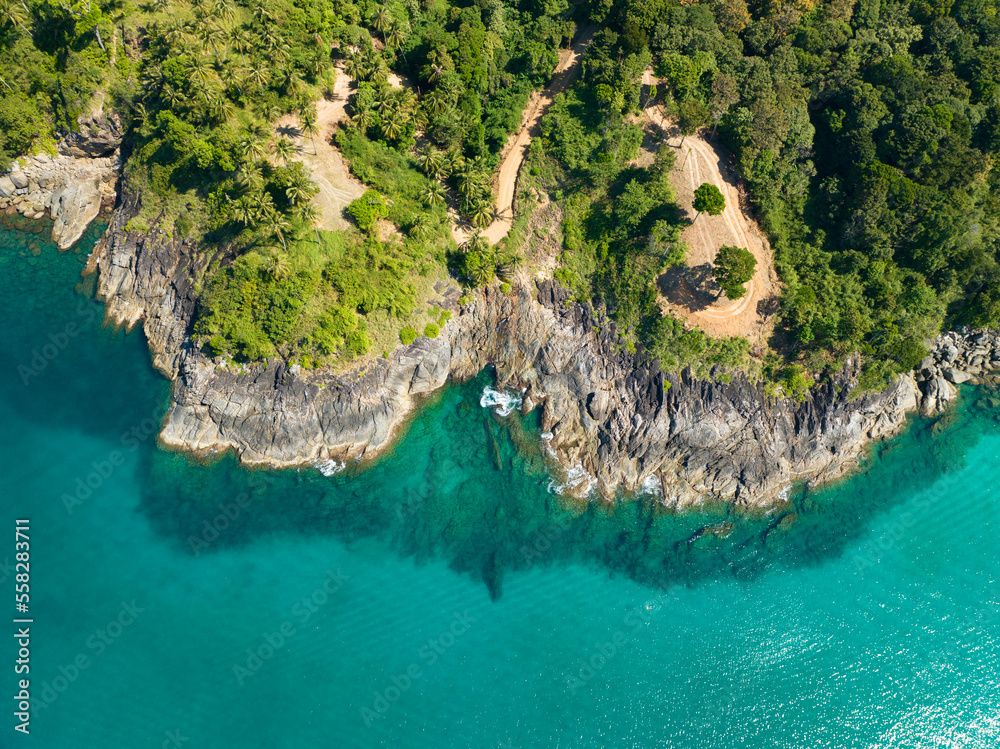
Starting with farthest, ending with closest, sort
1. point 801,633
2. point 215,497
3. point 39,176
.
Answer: point 39,176
point 215,497
point 801,633

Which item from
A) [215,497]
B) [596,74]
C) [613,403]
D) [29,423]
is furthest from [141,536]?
[596,74]

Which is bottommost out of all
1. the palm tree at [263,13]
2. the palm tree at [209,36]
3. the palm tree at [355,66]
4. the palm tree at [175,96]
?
the palm tree at [175,96]

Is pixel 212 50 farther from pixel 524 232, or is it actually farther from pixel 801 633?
pixel 801 633

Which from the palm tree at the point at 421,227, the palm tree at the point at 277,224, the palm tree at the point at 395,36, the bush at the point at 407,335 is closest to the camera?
the palm tree at the point at 277,224

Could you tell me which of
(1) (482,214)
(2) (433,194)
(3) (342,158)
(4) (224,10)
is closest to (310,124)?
(3) (342,158)

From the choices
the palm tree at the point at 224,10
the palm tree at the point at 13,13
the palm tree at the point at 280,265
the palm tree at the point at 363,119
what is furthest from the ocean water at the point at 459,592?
the palm tree at the point at 224,10

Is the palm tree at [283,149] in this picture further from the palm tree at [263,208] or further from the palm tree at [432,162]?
the palm tree at [432,162]

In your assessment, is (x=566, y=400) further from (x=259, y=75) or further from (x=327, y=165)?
(x=259, y=75)
